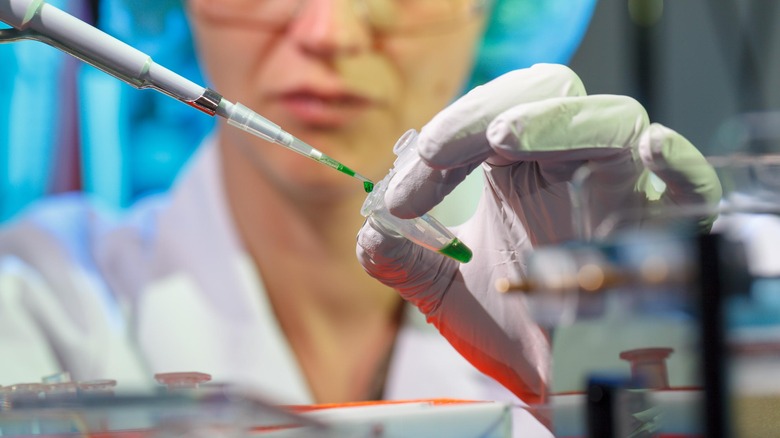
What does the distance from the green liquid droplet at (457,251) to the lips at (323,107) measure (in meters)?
0.72

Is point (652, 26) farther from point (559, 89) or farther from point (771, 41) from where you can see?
point (559, 89)

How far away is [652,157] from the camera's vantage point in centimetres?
54

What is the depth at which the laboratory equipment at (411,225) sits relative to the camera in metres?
0.66

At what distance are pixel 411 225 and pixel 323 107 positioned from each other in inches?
28.2

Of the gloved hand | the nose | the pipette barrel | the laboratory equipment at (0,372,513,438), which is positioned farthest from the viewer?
the nose

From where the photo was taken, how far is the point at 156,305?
1.37 meters

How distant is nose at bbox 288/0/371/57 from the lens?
1.34m

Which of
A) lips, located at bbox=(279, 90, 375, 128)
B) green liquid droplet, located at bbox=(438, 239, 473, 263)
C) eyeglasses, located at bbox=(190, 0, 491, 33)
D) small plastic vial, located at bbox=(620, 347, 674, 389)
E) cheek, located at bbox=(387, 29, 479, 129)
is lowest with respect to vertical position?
small plastic vial, located at bbox=(620, 347, 674, 389)

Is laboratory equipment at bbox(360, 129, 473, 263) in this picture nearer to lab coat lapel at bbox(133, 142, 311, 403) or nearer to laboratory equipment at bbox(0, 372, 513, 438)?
laboratory equipment at bbox(0, 372, 513, 438)

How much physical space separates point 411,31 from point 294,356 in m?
0.59

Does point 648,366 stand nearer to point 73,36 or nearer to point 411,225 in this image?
point 411,225

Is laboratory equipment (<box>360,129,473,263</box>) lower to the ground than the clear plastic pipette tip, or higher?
lower

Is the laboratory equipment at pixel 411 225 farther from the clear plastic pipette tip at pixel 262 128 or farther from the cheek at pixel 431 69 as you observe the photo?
the cheek at pixel 431 69

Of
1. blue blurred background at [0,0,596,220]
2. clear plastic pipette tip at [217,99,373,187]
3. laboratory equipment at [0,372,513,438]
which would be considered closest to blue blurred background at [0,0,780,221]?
blue blurred background at [0,0,596,220]
